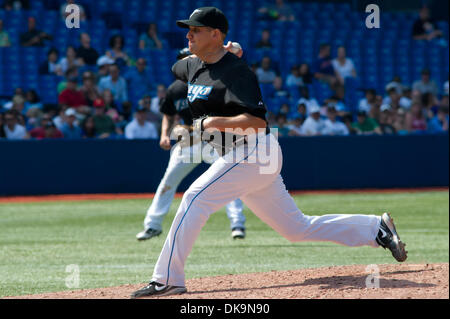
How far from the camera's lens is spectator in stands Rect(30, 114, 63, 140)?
1522cm

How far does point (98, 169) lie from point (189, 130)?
6.82m

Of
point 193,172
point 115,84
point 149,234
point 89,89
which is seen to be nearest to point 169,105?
point 149,234

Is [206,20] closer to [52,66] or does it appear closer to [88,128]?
[88,128]

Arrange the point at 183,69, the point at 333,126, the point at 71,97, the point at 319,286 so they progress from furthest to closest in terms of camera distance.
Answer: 1. the point at 333,126
2. the point at 71,97
3. the point at 183,69
4. the point at 319,286

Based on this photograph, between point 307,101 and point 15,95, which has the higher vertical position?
point 15,95

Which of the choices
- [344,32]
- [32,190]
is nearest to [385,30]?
[344,32]

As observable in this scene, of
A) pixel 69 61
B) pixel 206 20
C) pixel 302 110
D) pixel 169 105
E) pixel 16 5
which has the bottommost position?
pixel 302 110

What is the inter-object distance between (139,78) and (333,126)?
172 inches

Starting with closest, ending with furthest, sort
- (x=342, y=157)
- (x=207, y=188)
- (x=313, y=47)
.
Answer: (x=207, y=188) → (x=342, y=157) → (x=313, y=47)

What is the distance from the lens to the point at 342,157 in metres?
16.7

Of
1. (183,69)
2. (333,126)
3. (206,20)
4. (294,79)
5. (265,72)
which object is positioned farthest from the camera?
(294,79)

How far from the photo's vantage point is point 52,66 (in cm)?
1747

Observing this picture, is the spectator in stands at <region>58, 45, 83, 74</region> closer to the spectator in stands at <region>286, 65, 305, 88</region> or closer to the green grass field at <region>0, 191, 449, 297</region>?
the green grass field at <region>0, 191, 449, 297</region>

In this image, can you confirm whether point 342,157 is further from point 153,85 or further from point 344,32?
point 344,32
